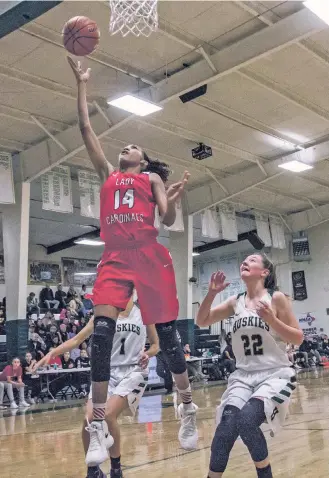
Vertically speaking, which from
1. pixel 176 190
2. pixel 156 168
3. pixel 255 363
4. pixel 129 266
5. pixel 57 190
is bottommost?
pixel 255 363

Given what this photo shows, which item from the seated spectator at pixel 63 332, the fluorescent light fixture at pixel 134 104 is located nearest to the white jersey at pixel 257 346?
the fluorescent light fixture at pixel 134 104

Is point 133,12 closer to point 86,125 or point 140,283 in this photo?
point 86,125

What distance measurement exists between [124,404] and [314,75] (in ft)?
31.6

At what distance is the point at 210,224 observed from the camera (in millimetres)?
18469

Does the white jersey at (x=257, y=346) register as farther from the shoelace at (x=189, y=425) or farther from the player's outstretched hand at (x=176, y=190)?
the player's outstretched hand at (x=176, y=190)

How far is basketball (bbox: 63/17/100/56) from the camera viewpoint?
3.64m

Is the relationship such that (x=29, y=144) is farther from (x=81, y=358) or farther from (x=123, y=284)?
(x=123, y=284)

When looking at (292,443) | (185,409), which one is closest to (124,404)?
(185,409)

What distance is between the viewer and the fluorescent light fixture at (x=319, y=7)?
870 centimetres

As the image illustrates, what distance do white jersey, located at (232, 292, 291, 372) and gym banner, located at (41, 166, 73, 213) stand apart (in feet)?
34.7

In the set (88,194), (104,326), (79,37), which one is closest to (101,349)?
(104,326)

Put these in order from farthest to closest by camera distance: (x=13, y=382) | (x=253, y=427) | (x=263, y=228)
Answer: (x=263, y=228) < (x=13, y=382) < (x=253, y=427)

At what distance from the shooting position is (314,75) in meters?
12.1

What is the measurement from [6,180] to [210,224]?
7201 mm
